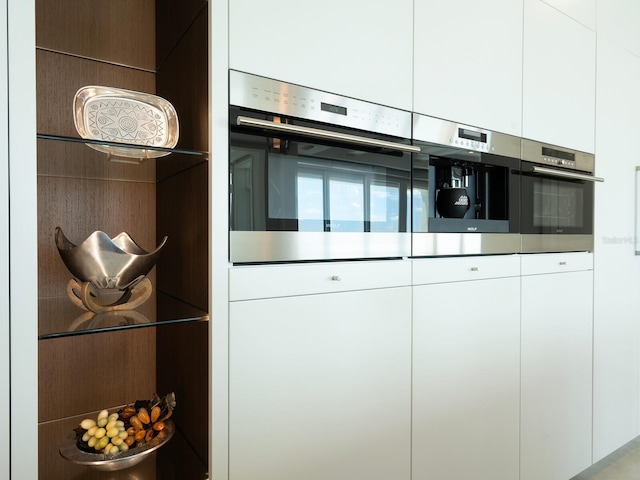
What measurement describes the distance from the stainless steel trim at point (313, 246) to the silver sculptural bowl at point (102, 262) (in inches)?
9.2

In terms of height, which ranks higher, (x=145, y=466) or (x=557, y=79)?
(x=557, y=79)

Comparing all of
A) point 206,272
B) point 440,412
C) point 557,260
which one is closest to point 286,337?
point 206,272

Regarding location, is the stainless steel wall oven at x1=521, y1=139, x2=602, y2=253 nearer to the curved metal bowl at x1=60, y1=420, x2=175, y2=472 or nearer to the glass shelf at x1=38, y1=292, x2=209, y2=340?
the glass shelf at x1=38, y1=292, x2=209, y2=340

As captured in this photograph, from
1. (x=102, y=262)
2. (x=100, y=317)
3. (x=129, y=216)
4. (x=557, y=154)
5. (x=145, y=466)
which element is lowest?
(x=145, y=466)

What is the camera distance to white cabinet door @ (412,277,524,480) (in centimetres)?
Answer: 146

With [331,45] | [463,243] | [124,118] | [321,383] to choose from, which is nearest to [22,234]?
[124,118]

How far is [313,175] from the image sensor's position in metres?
1.22

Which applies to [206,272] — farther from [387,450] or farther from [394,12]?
[394,12]

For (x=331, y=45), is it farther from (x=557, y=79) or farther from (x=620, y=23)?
(x=620, y=23)

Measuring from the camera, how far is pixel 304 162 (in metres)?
1.20

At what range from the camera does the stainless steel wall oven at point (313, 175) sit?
109cm

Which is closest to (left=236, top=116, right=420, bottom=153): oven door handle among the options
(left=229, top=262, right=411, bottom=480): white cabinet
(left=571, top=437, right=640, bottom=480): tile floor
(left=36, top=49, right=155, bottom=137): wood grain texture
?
(left=229, top=262, right=411, bottom=480): white cabinet

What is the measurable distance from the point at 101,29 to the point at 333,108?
0.88m

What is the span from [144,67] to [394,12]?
2.97ft
